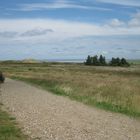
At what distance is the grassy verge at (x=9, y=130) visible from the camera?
12603mm

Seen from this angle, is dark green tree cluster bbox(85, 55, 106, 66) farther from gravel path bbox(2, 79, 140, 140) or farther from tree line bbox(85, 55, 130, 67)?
gravel path bbox(2, 79, 140, 140)

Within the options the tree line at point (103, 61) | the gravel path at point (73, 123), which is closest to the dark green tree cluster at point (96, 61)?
the tree line at point (103, 61)

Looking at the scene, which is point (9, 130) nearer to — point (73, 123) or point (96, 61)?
point (73, 123)

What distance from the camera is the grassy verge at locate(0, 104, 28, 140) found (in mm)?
12603

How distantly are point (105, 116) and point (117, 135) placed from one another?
196 inches

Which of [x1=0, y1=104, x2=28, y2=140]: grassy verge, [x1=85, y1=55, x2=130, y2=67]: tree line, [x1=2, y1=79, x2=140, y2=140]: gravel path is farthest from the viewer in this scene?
[x1=85, y1=55, x2=130, y2=67]: tree line

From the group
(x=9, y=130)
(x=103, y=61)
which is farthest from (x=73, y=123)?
(x=103, y=61)

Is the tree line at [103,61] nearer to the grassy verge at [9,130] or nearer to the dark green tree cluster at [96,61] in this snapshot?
the dark green tree cluster at [96,61]

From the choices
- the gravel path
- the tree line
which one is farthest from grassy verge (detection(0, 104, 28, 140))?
the tree line

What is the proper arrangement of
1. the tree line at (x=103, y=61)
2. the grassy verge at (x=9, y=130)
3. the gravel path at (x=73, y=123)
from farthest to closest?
the tree line at (x=103, y=61)
the gravel path at (x=73, y=123)
the grassy verge at (x=9, y=130)

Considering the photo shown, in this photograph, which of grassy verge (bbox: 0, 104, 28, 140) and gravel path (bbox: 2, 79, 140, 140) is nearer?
grassy verge (bbox: 0, 104, 28, 140)

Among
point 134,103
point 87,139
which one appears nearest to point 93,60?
point 134,103

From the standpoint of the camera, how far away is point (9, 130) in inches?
545

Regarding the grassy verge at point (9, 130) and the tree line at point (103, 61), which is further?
the tree line at point (103, 61)
